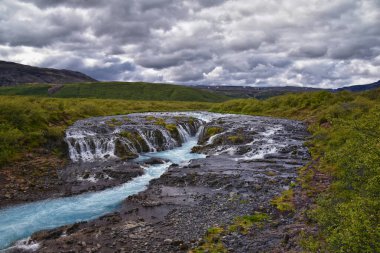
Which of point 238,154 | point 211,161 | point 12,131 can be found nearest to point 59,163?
point 12,131

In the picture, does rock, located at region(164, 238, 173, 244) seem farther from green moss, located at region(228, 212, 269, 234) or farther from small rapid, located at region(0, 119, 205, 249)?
small rapid, located at region(0, 119, 205, 249)

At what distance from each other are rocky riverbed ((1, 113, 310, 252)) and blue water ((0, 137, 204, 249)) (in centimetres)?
131

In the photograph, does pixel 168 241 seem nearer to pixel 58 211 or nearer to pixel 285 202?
pixel 285 202

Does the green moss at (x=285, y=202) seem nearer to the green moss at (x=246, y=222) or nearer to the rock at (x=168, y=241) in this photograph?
the green moss at (x=246, y=222)

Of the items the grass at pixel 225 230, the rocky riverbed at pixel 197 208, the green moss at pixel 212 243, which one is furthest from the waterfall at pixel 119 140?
the green moss at pixel 212 243

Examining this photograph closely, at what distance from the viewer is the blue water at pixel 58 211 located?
65.8 feet

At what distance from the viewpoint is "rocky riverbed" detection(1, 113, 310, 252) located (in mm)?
16719

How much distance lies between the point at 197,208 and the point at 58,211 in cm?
1052

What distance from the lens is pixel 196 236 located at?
17.4 meters

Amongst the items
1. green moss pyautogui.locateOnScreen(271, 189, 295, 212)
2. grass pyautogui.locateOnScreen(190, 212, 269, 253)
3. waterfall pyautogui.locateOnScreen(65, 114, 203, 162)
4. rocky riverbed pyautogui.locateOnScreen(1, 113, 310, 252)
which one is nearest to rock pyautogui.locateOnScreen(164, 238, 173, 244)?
rocky riverbed pyautogui.locateOnScreen(1, 113, 310, 252)

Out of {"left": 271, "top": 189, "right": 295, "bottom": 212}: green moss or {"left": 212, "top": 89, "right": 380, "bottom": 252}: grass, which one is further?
{"left": 271, "top": 189, "right": 295, "bottom": 212}: green moss

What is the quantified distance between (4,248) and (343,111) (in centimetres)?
5214

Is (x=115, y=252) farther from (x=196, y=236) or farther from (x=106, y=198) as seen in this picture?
(x=106, y=198)

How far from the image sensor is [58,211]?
23250mm
